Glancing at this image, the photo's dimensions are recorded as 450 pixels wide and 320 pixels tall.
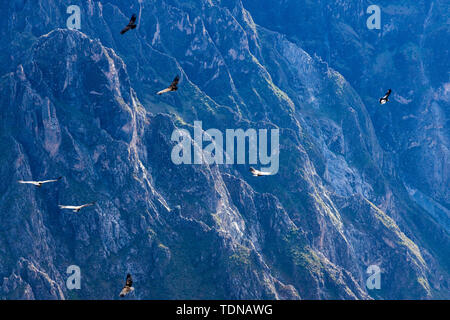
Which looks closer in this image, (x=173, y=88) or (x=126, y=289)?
(x=126, y=289)
